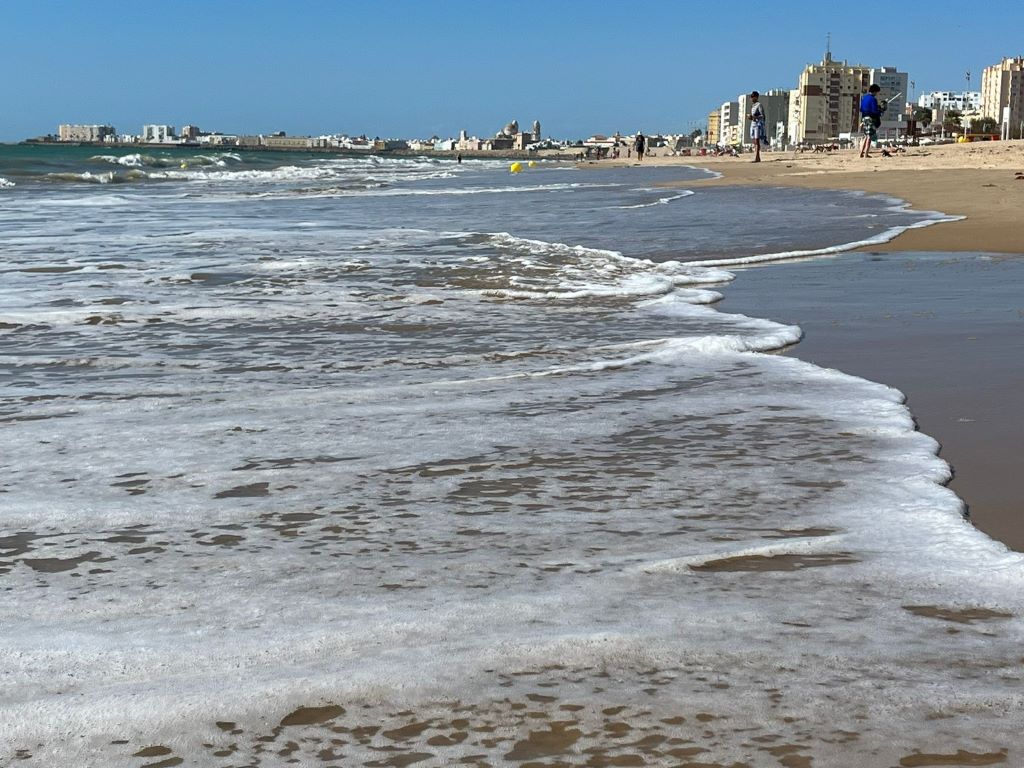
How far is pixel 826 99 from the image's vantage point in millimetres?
157500

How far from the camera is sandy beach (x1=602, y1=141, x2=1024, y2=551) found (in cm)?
285

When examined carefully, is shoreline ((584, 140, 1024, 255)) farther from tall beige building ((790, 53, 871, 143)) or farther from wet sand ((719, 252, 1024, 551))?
tall beige building ((790, 53, 871, 143))

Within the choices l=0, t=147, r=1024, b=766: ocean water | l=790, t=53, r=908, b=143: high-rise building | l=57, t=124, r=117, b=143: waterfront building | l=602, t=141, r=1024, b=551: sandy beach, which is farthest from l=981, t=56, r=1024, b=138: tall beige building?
l=0, t=147, r=1024, b=766: ocean water

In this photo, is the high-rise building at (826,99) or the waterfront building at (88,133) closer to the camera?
the high-rise building at (826,99)

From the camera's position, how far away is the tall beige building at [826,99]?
152875mm

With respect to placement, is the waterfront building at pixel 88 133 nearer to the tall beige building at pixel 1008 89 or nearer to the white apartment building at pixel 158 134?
the white apartment building at pixel 158 134

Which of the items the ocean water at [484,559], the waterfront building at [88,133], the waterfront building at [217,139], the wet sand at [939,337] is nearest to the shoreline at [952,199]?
the wet sand at [939,337]

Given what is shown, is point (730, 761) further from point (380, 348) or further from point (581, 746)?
point (380, 348)

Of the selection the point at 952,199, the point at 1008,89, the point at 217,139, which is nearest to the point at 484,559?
the point at 952,199

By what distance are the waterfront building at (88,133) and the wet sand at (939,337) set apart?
187079 millimetres

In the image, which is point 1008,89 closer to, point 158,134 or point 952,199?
point 158,134

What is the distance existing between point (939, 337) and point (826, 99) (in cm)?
16276

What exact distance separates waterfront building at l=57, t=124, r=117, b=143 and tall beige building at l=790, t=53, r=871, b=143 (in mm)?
103119

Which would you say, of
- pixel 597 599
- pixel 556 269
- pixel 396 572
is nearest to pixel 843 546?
pixel 597 599
